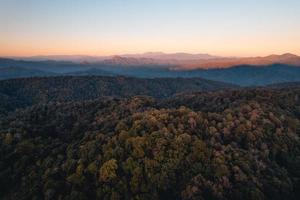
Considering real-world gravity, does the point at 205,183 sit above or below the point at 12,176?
above

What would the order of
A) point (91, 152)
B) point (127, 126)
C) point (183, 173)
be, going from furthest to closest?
point (127, 126) < point (91, 152) < point (183, 173)

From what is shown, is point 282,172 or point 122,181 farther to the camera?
point 282,172

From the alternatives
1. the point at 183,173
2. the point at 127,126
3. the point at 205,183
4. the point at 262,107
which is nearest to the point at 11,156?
the point at 127,126

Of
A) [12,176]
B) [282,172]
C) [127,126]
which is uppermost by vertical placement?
[127,126]

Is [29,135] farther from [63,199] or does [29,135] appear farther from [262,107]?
[262,107]

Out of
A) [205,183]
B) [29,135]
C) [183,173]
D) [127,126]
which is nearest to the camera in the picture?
[205,183]

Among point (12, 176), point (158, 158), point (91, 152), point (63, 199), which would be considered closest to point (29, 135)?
point (12, 176)

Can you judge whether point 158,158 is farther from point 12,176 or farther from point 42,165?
point 12,176
